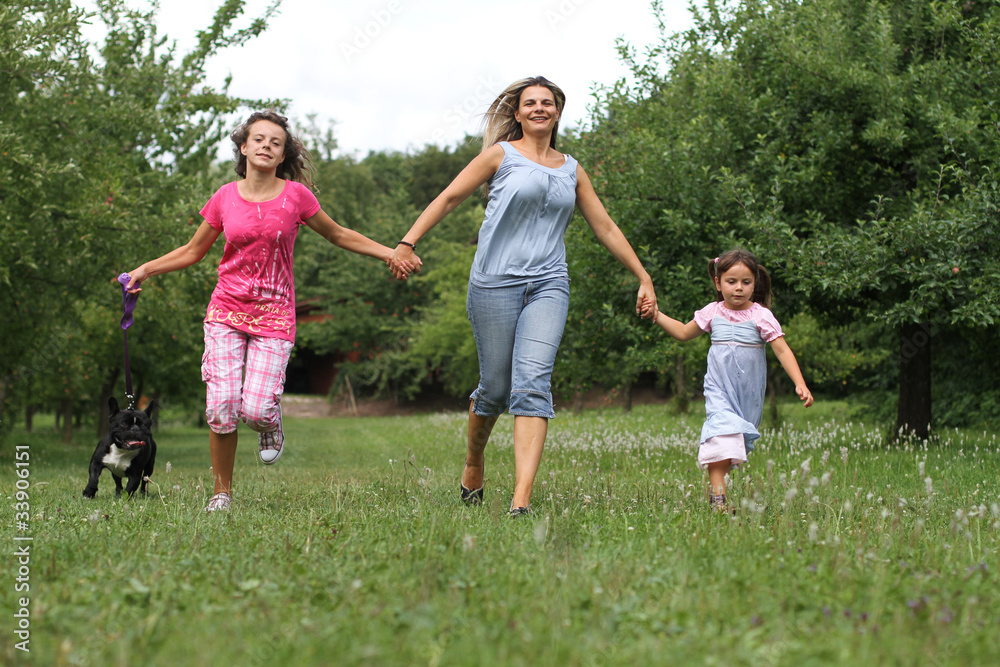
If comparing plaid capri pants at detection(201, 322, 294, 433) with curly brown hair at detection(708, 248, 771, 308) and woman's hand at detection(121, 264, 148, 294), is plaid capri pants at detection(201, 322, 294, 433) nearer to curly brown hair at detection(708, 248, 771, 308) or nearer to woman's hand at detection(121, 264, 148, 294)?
woman's hand at detection(121, 264, 148, 294)

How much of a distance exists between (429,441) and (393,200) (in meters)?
34.6

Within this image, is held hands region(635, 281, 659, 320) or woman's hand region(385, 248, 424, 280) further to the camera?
held hands region(635, 281, 659, 320)

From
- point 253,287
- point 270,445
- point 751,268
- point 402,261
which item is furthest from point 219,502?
point 751,268

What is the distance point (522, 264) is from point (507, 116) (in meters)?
1.13

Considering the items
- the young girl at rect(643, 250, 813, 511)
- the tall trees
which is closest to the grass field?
the young girl at rect(643, 250, 813, 511)

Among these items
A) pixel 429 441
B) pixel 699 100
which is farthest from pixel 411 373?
pixel 699 100

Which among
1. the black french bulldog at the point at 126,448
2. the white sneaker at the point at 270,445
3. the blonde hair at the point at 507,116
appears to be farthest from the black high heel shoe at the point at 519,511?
the black french bulldog at the point at 126,448

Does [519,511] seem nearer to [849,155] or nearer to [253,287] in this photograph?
[253,287]

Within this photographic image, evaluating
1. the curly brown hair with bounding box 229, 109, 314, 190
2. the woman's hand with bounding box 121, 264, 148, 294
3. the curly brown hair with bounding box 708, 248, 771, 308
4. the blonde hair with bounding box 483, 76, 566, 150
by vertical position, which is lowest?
the woman's hand with bounding box 121, 264, 148, 294

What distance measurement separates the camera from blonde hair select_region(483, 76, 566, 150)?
17.4 feet

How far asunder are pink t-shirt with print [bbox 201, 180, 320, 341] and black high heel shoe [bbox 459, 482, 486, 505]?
1.54 m

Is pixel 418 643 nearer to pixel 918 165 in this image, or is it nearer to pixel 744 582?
pixel 744 582

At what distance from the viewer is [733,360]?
553 centimetres

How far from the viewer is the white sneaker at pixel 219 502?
508 cm
